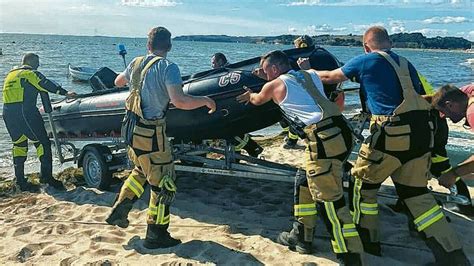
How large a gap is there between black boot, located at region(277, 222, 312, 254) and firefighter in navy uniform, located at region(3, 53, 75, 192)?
380cm

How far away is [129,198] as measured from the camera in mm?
5176

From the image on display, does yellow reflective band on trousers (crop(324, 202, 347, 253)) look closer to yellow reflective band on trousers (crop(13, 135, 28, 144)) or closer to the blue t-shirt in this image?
the blue t-shirt

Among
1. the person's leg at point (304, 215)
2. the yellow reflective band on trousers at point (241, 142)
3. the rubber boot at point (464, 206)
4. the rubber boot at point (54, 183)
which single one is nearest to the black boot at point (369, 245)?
Answer: the person's leg at point (304, 215)

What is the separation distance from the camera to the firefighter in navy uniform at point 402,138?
412cm

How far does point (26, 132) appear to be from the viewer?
24.4 ft

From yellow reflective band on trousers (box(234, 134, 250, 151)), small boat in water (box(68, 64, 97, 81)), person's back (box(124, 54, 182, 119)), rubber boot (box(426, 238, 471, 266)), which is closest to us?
rubber boot (box(426, 238, 471, 266))

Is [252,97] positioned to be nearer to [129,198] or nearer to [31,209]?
[129,198]

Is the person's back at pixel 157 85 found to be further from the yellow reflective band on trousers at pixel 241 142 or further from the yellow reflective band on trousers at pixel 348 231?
the yellow reflective band on trousers at pixel 241 142

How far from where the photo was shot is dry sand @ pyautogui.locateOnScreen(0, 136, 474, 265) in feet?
15.3

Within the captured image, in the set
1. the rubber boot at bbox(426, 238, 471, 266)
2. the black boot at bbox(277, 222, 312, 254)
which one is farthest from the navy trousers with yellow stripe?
the rubber boot at bbox(426, 238, 471, 266)

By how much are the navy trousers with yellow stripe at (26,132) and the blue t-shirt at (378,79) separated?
4.73 m

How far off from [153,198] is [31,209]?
86.8 inches

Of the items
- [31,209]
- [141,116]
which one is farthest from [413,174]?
[31,209]

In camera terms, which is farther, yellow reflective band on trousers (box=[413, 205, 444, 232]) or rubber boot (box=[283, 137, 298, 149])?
rubber boot (box=[283, 137, 298, 149])
